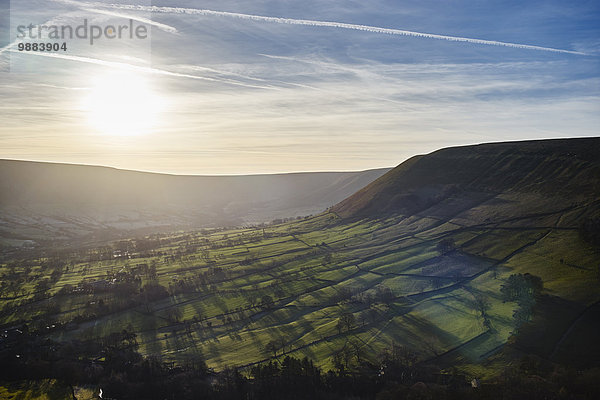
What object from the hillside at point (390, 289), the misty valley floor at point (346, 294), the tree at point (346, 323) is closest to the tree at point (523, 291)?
the hillside at point (390, 289)

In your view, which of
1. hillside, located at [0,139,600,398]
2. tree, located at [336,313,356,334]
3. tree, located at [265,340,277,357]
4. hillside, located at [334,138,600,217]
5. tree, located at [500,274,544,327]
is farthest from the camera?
hillside, located at [334,138,600,217]

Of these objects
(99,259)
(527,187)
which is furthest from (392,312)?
(99,259)

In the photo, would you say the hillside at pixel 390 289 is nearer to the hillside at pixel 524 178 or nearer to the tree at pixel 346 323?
the tree at pixel 346 323

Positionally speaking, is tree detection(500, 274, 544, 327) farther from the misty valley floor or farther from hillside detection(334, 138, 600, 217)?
hillside detection(334, 138, 600, 217)

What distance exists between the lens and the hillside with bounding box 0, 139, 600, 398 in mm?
81750

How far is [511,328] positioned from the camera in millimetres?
83750

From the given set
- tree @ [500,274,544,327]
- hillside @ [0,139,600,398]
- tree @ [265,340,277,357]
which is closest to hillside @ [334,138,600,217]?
hillside @ [0,139,600,398]

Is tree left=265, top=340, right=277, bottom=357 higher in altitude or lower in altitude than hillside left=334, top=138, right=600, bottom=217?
lower

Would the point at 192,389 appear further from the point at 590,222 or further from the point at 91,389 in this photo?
the point at 590,222

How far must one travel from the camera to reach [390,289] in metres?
112

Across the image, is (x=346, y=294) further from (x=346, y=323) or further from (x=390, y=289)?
(x=346, y=323)

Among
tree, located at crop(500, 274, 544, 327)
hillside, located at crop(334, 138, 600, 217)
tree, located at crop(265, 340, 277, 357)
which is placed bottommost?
tree, located at crop(265, 340, 277, 357)

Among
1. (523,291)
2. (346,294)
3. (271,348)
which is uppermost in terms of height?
(523,291)

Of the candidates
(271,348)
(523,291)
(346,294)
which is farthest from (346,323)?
(523,291)
